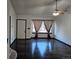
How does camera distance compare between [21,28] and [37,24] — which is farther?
[37,24]

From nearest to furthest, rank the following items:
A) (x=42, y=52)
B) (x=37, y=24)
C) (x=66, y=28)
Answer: (x=42, y=52) < (x=66, y=28) < (x=37, y=24)

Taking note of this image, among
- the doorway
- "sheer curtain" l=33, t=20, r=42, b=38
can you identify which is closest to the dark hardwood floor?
the doorway

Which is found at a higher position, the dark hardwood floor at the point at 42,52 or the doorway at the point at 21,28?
the doorway at the point at 21,28

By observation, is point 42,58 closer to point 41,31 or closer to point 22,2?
point 22,2

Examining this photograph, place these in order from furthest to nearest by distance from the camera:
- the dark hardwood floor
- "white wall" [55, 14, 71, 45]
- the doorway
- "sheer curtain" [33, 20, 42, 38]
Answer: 1. "sheer curtain" [33, 20, 42, 38]
2. the doorway
3. "white wall" [55, 14, 71, 45]
4. the dark hardwood floor

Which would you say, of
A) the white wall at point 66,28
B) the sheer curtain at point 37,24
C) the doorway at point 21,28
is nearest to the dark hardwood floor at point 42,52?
the white wall at point 66,28

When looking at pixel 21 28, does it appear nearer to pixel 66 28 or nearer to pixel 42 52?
pixel 66 28

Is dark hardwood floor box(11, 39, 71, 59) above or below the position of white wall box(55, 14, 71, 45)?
below

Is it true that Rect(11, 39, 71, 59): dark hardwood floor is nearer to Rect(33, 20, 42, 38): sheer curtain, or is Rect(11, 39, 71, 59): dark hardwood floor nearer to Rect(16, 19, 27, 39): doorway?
Rect(16, 19, 27, 39): doorway

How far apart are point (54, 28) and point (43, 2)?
5.82m

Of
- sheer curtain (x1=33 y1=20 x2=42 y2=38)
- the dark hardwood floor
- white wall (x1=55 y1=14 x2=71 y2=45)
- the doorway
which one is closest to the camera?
the dark hardwood floor

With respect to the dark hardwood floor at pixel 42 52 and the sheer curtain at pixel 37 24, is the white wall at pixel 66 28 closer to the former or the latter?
the dark hardwood floor at pixel 42 52

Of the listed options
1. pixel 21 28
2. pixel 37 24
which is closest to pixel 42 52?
pixel 21 28
